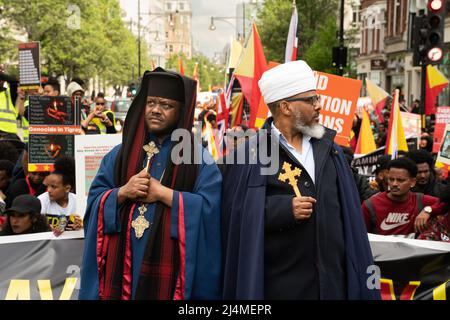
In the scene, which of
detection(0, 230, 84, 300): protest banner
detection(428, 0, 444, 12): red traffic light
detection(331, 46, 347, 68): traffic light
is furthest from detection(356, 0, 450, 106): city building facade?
detection(0, 230, 84, 300): protest banner

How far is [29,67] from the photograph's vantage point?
36.7 ft

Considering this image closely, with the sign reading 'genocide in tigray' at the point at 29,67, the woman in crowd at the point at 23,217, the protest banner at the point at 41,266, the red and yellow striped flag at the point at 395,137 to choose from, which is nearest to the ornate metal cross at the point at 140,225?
the protest banner at the point at 41,266

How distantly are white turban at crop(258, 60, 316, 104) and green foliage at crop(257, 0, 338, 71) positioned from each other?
3677 centimetres

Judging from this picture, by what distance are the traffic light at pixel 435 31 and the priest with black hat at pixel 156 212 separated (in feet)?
32.3

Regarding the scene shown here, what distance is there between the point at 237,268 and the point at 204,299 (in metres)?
0.25

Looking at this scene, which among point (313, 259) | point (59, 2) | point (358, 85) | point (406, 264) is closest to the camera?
point (313, 259)

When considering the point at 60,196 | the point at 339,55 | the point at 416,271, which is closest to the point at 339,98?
the point at 60,196

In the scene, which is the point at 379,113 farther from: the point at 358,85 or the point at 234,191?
the point at 234,191

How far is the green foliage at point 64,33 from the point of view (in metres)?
37.6

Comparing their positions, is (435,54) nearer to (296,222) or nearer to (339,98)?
(339,98)

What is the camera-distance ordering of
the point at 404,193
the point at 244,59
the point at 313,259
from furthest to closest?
the point at 244,59
the point at 404,193
the point at 313,259

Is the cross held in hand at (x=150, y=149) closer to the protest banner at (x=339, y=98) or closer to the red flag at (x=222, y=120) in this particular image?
the protest banner at (x=339, y=98)
